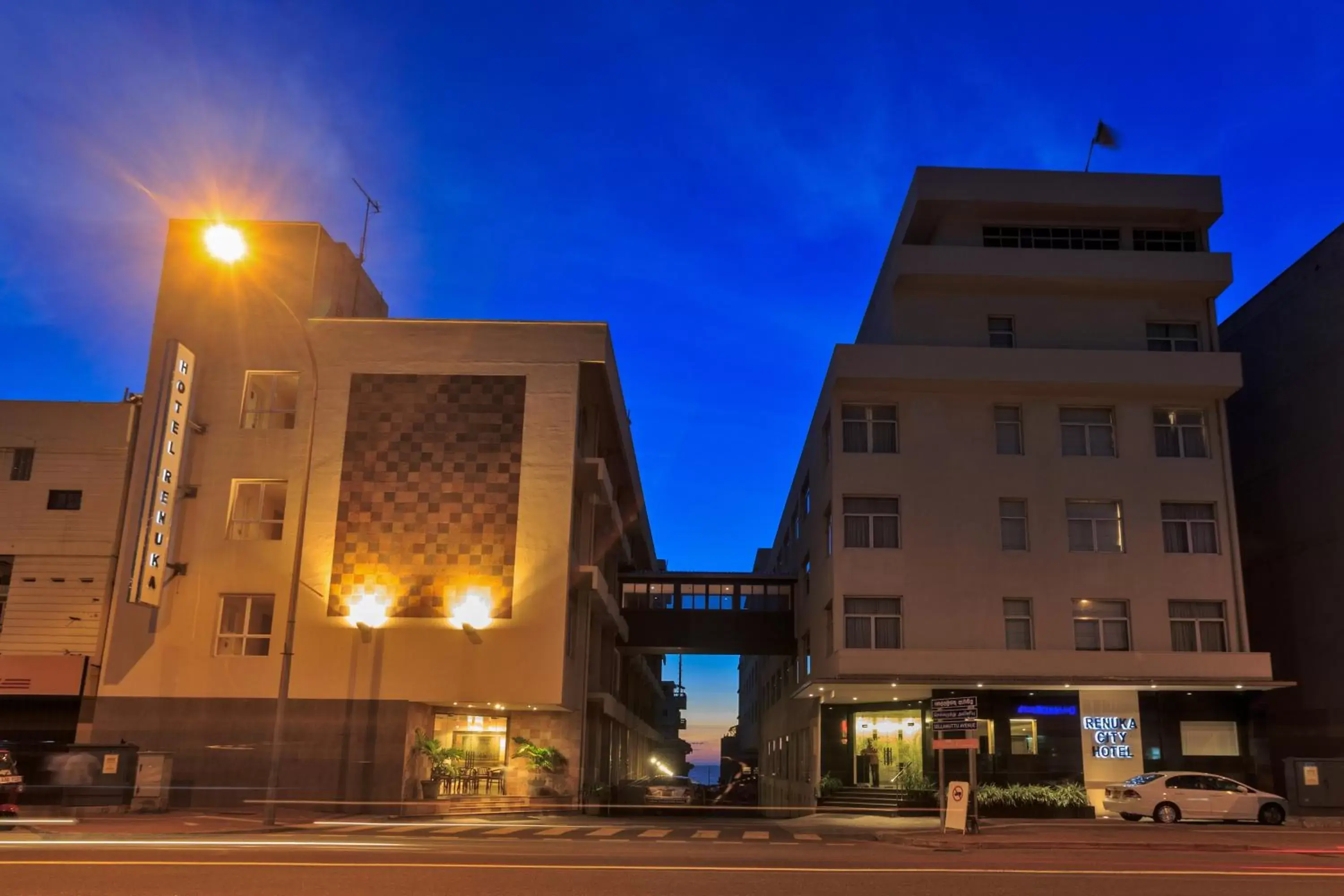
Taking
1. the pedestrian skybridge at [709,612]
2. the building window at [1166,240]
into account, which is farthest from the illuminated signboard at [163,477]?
the building window at [1166,240]

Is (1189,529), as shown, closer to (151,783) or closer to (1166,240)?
(1166,240)

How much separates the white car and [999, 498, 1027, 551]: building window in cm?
835

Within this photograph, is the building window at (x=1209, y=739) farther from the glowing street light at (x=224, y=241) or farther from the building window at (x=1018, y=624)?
the glowing street light at (x=224, y=241)

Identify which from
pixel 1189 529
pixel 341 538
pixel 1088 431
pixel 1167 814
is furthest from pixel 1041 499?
pixel 341 538

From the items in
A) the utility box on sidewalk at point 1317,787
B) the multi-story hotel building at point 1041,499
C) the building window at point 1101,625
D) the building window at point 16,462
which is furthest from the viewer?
the building window at point 16,462

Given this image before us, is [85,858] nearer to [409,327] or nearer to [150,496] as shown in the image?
[150,496]

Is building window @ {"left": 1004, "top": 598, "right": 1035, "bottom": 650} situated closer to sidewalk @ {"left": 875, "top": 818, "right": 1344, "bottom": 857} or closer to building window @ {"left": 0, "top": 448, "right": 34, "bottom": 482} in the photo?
sidewalk @ {"left": 875, "top": 818, "right": 1344, "bottom": 857}

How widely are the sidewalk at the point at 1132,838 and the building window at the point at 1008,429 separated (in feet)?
40.4

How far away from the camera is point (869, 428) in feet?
115

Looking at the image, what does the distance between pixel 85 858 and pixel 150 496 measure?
61.6 feet

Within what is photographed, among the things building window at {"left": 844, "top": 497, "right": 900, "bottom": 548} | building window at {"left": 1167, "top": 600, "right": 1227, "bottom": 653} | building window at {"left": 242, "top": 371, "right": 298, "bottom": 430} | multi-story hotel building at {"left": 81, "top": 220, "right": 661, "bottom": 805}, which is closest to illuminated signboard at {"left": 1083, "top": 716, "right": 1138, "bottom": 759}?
building window at {"left": 1167, "top": 600, "right": 1227, "bottom": 653}

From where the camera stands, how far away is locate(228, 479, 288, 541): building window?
31.5 metres

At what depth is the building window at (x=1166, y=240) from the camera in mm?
36969

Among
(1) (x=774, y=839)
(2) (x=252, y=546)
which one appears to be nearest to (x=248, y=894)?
(1) (x=774, y=839)
